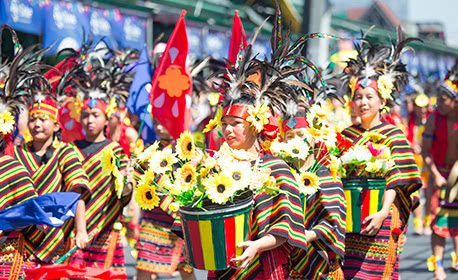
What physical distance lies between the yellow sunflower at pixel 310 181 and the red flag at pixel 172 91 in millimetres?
2006

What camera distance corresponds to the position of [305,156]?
4465 mm

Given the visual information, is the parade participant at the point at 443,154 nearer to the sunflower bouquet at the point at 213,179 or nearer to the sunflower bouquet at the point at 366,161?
the sunflower bouquet at the point at 366,161

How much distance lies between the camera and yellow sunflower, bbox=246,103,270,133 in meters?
4.04

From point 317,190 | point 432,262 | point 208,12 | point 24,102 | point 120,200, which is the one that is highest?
point 208,12

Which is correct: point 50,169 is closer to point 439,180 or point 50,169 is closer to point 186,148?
point 186,148

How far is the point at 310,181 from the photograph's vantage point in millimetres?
4398

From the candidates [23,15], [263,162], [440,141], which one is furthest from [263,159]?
A: [23,15]

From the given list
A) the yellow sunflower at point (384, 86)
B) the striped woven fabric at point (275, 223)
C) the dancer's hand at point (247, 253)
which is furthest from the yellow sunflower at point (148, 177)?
the yellow sunflower at point (384, 86)

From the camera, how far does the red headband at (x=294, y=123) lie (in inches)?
199

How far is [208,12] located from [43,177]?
14.1 metres

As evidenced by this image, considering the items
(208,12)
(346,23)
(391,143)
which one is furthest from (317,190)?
(346,23)

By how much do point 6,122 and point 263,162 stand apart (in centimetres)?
202

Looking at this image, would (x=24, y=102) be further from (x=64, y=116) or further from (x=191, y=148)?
(x=191, y=148)

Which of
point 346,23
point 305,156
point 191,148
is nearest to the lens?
point 191,148
